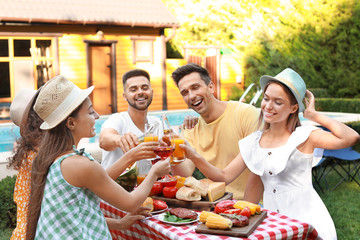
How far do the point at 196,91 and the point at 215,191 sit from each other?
114 centimetres

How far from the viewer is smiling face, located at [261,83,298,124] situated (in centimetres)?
277

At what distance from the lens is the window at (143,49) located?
15.3 meters

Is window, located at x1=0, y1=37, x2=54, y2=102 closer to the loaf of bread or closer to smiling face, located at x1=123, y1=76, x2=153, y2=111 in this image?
smiling face, located at x1=123, y1=76, x2=153, y2=111

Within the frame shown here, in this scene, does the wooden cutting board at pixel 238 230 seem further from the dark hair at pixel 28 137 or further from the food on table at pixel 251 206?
the dark hair at pixel 28 137

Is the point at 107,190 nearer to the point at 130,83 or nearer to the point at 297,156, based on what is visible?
the point at 297,156

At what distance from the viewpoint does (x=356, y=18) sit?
1392 centimetres

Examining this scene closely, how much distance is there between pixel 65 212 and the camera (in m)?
2.10

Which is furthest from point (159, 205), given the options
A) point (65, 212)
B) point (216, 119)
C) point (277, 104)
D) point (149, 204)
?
point (216, 119)

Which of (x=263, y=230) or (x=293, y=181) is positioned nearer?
(x=263, y=230)

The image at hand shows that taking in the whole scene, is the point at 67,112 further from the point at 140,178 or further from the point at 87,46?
the point at 87,46

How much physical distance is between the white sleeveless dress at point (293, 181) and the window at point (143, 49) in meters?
13.0

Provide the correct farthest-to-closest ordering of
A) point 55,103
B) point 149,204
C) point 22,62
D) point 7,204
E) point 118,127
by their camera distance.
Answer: point 22,62 → point 7,204 → point 118,127 → point 149,204 → point 55,103

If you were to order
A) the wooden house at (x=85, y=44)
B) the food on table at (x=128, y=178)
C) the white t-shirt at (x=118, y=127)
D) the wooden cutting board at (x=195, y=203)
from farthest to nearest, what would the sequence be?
the wooden house at (x=85, y=44) < the white t-shirt at (x=118, y=127) < the food on table at (x=128, y=178) < the wooden cutting board at (x=195, y=203)

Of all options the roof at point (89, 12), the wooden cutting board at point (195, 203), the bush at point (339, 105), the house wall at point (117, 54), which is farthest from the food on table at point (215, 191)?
the house wall at point (117, 54)
